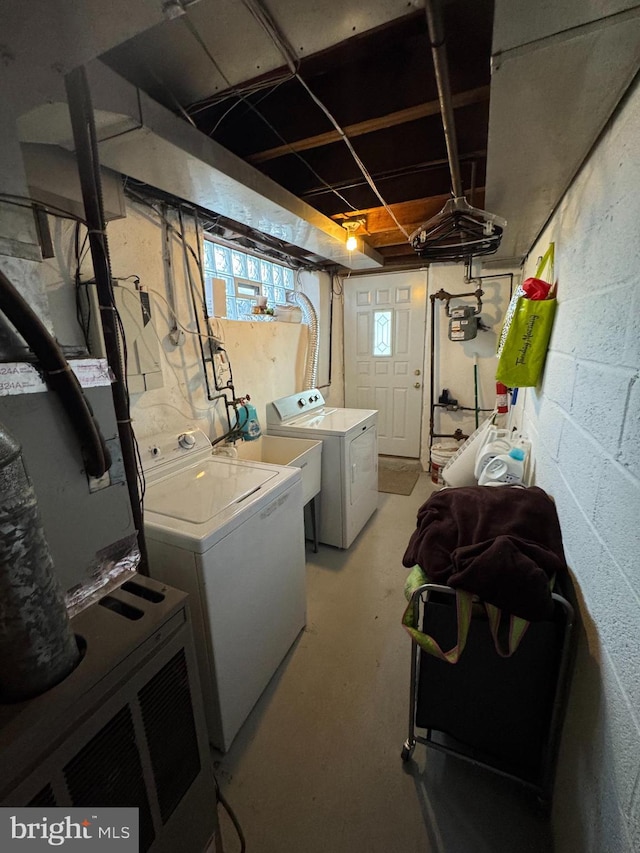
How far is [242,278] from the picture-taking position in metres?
2.68

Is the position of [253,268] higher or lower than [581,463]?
higher

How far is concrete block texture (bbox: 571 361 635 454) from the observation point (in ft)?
2.48

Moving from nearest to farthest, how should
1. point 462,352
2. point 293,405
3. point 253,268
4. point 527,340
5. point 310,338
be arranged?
point 527,340 < point 253,268 < point 293,405 < point 310,338 < point 462,352

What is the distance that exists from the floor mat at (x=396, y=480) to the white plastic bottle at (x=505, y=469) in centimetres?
183

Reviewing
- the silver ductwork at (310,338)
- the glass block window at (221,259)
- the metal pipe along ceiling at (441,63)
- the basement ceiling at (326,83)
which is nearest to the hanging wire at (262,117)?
the basement ceiling at (326,83)

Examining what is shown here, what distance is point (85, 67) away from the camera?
875mm

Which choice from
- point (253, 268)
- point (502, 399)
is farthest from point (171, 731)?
point (253, 268)

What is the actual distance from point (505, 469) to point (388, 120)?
1.62m

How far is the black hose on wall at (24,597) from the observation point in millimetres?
582

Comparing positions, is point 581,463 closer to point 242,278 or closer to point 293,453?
point 293,453

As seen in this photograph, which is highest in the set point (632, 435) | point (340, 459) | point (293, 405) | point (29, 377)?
point (29, 377)

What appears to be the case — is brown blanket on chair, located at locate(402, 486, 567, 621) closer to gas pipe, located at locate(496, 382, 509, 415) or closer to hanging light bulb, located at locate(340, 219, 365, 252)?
Answer: gas pipe, located at locate(496, 382, 509, 415)

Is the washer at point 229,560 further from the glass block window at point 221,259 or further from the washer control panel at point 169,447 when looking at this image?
the glass block window at point 221,259

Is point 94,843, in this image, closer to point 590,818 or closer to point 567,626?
point 590,818
